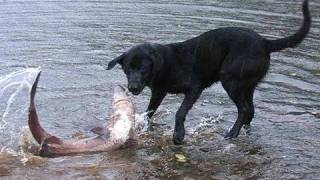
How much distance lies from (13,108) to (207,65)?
9.33 feet

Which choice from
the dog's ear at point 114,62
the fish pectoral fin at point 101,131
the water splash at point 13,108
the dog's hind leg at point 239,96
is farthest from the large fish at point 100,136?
the dog's hind leg at point 239,96

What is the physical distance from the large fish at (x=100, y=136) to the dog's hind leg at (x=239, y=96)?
1286 millimetres

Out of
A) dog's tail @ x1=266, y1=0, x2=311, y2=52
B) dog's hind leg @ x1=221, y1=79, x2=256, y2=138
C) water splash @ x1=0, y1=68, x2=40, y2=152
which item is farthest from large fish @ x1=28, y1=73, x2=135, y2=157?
dog's tail @ x1=266, y1=0, x2=311, y2=52

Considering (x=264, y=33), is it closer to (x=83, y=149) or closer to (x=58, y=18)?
(x=58, y=18)

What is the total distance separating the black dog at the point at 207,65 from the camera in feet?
24.7

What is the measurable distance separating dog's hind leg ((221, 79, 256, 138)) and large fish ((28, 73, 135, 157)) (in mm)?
1286

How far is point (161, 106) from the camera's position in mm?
9156

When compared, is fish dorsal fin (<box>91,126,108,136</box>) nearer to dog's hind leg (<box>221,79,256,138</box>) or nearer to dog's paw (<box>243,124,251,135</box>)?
dog's hind leg (<box>221,79,256,138</box>)

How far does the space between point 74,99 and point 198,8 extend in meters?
9.53

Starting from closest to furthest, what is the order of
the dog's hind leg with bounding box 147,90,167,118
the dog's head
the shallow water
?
1. the shallow water
2. the dog's head
3. the dog's hind leg with bounding box 147,90,167,118

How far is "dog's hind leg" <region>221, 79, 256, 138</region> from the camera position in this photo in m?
7.70

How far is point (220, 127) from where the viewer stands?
824 centimetres

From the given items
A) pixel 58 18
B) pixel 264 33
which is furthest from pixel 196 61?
pixel 58 18

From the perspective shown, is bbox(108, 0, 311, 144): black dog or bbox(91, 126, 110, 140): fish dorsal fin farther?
bbox(108, 0, 311, 144): black dog
